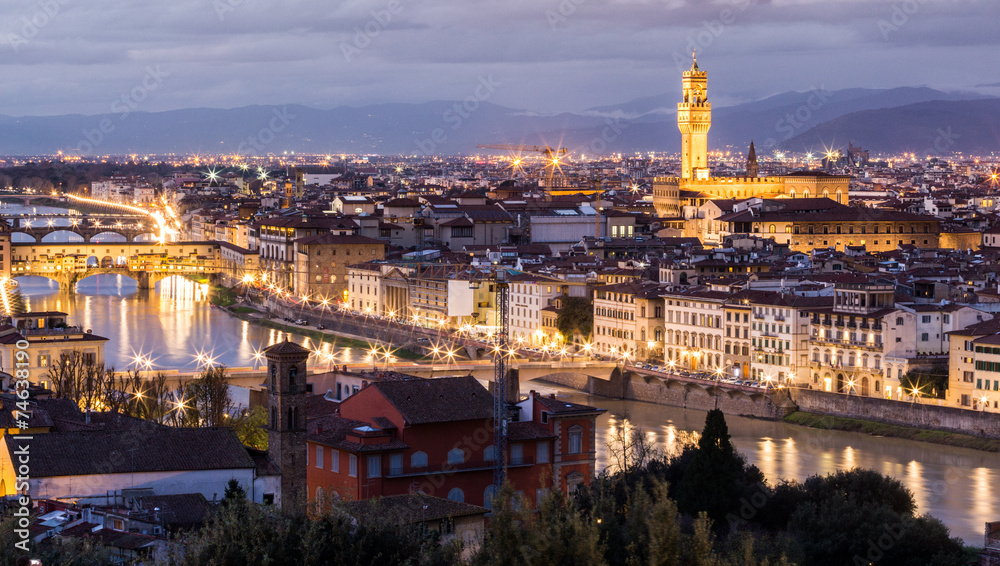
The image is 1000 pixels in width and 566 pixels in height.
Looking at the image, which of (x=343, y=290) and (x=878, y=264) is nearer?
(x=878, y=264)

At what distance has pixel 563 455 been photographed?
11.3 m

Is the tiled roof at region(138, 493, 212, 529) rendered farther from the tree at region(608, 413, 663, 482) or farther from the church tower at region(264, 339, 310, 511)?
the tree at region(608, 413, 663, 482)

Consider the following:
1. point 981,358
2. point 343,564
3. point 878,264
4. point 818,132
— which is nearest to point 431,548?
point 343,564

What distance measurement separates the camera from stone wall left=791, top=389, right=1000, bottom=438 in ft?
53.3

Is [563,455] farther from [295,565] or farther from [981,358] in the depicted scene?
[981,358]

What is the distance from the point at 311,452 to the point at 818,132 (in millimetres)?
105831

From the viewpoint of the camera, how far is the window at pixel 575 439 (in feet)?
37.4

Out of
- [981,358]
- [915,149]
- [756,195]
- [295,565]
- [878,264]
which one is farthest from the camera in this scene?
[915,149]

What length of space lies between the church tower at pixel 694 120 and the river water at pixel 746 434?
46.2 ft

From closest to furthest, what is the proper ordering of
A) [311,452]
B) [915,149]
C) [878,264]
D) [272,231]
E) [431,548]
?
[431,548]
[311,452]
[878,264]
[272,231]
[915,149]

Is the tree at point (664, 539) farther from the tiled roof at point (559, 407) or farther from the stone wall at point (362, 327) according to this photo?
the stone wall at point (362, 327)

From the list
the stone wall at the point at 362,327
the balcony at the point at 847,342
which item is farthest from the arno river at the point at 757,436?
the balcony at the point at 847,342

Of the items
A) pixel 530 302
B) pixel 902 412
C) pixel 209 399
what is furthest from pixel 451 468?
pixel 530 302

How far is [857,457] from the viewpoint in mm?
15336
